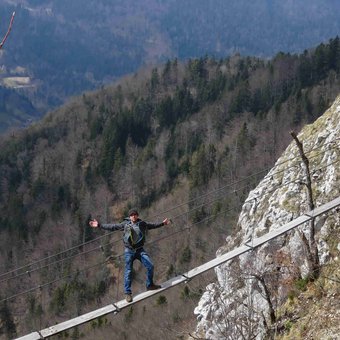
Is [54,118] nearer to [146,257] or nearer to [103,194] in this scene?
[103,194]

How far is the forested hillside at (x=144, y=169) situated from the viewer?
71.8 metres

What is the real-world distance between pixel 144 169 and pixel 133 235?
9912 cm

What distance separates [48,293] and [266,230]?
66.1 meters

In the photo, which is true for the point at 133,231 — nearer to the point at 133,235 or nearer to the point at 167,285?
the point at 133,235

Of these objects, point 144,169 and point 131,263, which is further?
point 144,169

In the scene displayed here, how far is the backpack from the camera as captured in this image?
511 inches

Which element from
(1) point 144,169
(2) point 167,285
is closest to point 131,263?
(2) point 167,285

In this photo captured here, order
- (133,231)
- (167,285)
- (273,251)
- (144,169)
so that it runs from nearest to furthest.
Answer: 1. (133,231)
2. (167,285)
3. (273,251)
4. (144,169)

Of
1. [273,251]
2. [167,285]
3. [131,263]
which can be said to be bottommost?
[167,285]

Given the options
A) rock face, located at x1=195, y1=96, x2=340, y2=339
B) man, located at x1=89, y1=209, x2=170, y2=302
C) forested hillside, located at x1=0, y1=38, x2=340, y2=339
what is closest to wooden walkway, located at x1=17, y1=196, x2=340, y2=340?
man, located at x1=89, y1=209, x2=170, y2=302

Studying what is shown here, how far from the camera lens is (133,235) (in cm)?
1305

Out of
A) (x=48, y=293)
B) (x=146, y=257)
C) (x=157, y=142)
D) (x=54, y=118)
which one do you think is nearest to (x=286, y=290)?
(x=146, y=257)

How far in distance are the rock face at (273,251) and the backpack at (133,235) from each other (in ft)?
9.81

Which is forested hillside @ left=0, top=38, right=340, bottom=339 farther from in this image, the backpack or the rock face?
the backpack
